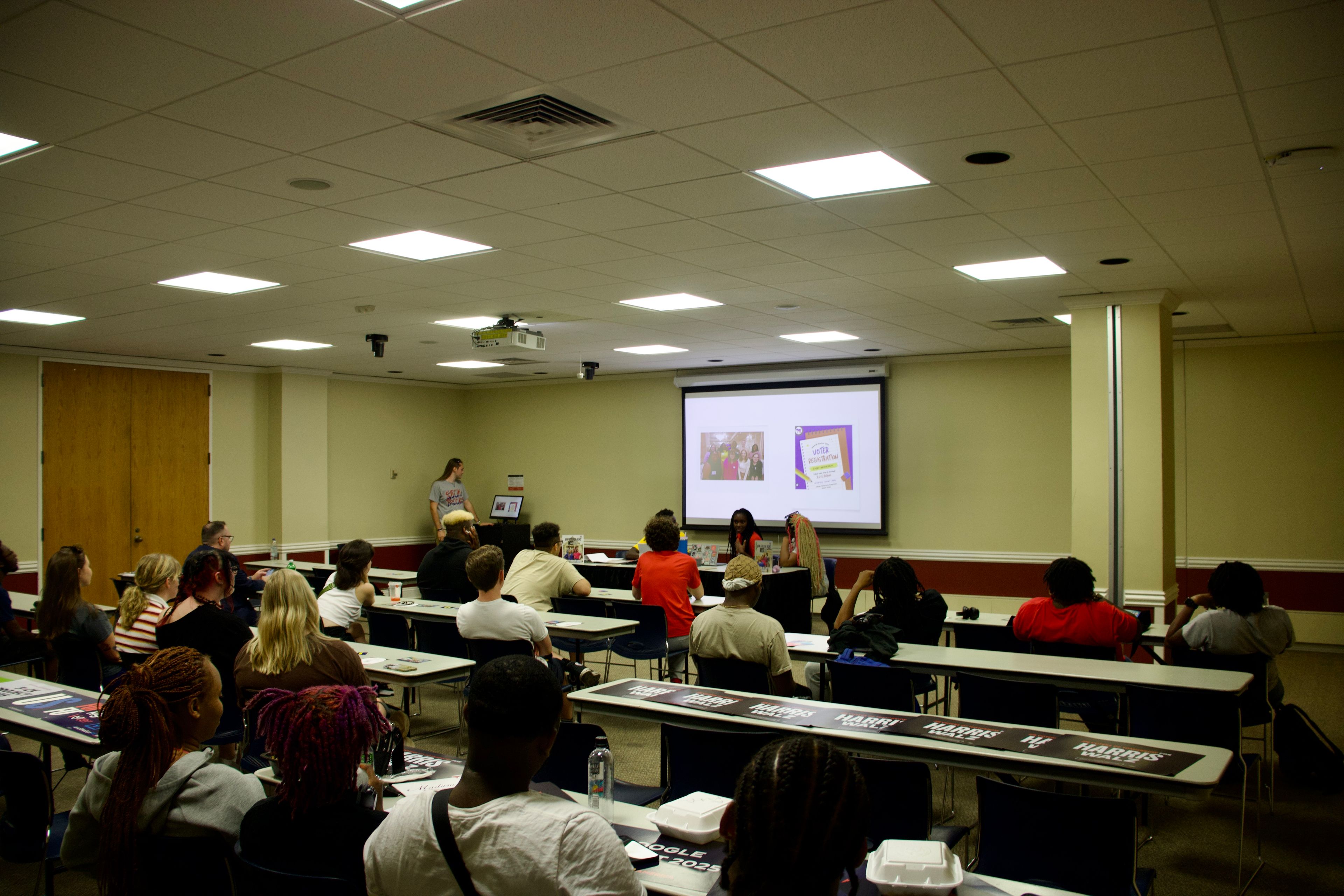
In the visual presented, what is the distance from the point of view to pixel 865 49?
109 inches

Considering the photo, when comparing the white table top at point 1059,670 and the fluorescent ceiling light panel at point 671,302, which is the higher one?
the fluorescent ceiling light panel at point 671,302

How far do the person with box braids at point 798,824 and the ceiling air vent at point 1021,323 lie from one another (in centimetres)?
708

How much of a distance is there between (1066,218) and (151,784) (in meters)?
4.52

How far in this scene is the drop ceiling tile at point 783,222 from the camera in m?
4.58

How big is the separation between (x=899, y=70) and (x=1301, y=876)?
3644mm

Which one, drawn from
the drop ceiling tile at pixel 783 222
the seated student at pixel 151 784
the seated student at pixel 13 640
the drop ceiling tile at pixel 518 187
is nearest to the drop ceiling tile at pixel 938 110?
the drop ceiling tile at pixel 783 222

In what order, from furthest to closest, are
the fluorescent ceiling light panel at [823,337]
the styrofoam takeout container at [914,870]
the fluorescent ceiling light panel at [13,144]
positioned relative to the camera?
the fluorescent ceiling light panel at [823,337], the fluorescent ceiling light panel at [13,144], the styrofoam takeout container at [914,870]

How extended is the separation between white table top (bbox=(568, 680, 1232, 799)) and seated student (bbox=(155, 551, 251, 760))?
1729 millimetres

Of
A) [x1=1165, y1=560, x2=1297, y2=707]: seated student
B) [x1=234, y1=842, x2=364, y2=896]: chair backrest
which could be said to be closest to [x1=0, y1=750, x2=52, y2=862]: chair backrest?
[x1=234, y1=842, x2=364, y2=896]: chair backrest

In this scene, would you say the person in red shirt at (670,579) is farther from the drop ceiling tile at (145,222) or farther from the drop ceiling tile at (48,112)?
the drop ceiling tile at (48,112)

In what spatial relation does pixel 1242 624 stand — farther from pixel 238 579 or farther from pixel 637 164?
pixel 238 579

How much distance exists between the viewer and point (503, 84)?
3039mm

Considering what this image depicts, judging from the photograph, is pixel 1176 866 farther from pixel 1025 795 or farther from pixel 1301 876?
pixel 1025 795

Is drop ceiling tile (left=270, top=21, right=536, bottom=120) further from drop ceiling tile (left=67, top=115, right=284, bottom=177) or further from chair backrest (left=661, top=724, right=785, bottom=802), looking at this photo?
chair backrest (left=661, top=724, right=785, bottom=802)
